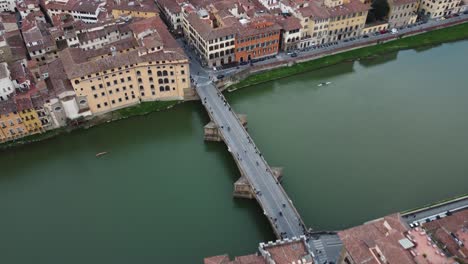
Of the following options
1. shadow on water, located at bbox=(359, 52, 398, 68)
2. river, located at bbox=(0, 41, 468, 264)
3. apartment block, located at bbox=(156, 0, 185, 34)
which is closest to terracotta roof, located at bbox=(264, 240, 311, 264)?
river, located at bbox=(0, 41, 468, 264)

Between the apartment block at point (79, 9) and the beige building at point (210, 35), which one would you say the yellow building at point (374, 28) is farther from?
the apartment block at point (79, 9)

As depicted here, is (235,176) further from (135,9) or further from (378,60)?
(135,9)

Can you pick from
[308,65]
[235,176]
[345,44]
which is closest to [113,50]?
[235,176]

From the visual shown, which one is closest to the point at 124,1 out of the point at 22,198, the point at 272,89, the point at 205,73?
the point at 205,73

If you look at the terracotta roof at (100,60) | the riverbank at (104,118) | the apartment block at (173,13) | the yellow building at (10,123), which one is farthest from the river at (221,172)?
the apartment block at (173,13)

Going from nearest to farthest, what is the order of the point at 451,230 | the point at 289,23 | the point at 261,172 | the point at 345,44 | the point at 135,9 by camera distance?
the point at 451,230 < the point at 261,172 < the point at 289,23 < the point at 135,9 < the point at 345,44

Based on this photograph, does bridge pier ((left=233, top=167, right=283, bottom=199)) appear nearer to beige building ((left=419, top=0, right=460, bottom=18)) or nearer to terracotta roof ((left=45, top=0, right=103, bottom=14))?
terracotta roof ((left=45, top=0, right=103, bottom=14))

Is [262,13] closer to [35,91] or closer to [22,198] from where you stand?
[35,91]
